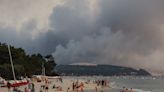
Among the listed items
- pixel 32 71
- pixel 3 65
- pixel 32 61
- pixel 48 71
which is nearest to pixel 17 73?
pixel 3 65

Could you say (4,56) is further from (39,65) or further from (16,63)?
(39,65)

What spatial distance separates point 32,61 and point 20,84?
334ft

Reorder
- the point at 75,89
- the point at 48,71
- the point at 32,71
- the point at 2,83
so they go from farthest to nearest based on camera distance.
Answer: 1. the point at 48,71
2. the point at 32,71
3. the point at 75,89
4. the point at 2,83

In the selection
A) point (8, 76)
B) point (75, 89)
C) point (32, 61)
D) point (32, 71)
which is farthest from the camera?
point (32, 61)

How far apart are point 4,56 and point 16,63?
6.80 m

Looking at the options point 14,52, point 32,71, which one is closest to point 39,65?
point 32,71

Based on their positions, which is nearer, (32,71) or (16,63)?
(16,63)

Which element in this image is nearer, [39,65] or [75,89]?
[75,89]

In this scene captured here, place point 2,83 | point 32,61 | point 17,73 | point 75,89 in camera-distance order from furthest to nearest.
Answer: point 32,61 < point 17,73 < point 75,89 < point 2,83

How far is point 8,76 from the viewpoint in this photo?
367 ft

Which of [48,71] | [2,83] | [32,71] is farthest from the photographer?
[48,71]

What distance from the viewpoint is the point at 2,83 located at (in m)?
69.8

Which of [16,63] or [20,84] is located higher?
[16,63]

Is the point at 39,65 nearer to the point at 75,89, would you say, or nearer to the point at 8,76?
the point at 8,76
